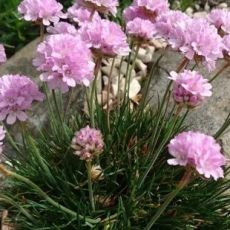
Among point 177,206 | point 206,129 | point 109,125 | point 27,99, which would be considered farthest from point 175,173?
point 27,99

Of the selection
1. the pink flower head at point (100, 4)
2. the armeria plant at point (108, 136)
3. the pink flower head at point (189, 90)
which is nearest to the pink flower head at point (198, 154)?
the armeria plant at point (108, 136)

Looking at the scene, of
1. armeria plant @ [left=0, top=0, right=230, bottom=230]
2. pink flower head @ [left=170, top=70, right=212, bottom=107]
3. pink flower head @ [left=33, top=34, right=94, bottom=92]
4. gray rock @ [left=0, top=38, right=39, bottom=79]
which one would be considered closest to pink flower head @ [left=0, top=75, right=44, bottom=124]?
armeria plant @ [left=0, top=0, right=230, bottom=230]

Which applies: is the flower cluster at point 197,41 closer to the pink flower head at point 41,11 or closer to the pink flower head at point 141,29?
the pink flower head at point 141,29

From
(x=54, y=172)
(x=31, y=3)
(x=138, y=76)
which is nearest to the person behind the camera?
(x=31, y=3)

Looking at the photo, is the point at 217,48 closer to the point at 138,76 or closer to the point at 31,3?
the point at 31,3

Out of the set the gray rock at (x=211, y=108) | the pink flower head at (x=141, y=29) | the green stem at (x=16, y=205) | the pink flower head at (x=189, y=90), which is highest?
the pink flower head at (x=189, y=90)

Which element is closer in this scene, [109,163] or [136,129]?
[109,163]
